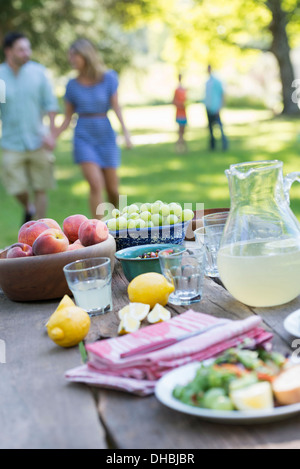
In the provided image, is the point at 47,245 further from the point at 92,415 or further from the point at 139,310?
the point at 92,415

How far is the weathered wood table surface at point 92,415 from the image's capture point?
95 cm

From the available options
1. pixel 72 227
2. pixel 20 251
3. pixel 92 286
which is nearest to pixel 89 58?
pixel 72 227

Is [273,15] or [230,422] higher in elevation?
[273,15]

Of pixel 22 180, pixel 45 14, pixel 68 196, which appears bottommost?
pixel 68 196

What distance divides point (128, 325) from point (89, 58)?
4.15 meters

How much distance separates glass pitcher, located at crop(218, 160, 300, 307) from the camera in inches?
56.7

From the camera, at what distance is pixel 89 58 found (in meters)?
5.16

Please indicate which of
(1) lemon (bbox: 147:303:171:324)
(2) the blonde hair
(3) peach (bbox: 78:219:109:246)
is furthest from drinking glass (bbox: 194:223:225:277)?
(2) the blonde hair

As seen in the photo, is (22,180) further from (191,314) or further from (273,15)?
(273,15)

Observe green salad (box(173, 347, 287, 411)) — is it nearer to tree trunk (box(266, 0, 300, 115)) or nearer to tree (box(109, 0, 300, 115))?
tree (box(109, 0, 300, 115))
